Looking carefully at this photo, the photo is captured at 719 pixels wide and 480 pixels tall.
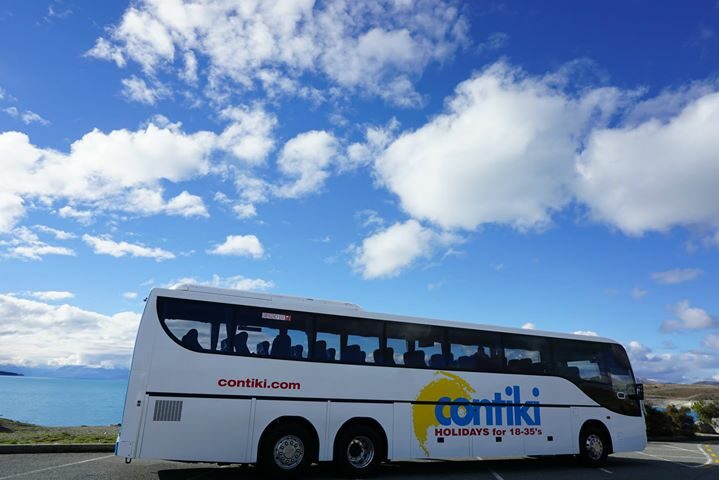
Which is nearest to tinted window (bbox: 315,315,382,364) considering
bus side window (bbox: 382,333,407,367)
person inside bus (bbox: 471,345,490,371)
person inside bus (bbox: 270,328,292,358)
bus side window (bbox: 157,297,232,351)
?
bus side window (bbox: 382,333,407,367)

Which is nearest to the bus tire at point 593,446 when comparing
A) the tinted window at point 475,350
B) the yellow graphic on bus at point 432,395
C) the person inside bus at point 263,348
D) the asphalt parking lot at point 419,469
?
the asphalt parking lot at point 419,469

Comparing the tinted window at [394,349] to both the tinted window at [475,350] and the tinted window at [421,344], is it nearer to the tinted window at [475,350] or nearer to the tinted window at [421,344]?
the tinted window at [421,344]

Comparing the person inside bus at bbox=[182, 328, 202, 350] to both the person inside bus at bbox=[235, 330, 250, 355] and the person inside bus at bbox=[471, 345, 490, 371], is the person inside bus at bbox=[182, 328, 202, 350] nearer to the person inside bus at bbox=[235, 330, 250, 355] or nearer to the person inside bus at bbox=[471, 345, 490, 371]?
the person inside bus at bbox=[235, 330, 250, 355]

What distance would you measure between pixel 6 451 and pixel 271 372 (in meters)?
7.09

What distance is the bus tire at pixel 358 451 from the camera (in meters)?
10.1

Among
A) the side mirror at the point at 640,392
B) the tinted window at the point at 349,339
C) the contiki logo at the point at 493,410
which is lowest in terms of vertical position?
the contiki logo at the point at 493,410

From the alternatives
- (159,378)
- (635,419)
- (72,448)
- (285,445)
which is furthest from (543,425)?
(72,448)

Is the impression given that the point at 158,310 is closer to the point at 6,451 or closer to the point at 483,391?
the point at 6,451

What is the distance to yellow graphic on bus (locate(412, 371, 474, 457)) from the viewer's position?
1101cm

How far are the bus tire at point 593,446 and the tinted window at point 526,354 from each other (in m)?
2.11

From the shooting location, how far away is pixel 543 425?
12711mm

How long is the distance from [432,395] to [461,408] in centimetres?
90

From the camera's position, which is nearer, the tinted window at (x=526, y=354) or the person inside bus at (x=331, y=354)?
the person inside bus at (x=331, y=354)

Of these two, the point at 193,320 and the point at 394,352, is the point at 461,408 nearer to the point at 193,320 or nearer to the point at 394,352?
the point at 394,352
